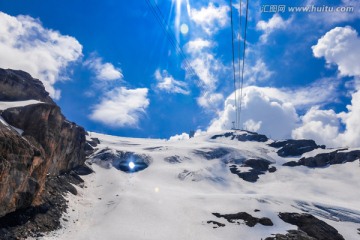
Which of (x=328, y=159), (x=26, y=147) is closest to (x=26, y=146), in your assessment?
(x=26, y=147)

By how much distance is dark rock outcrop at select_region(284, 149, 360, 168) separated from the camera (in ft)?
464

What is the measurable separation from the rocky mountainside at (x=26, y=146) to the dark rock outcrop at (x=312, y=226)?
41.4 m

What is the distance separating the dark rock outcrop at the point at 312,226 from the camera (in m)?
51.4

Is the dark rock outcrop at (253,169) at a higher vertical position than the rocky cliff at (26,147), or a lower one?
higher

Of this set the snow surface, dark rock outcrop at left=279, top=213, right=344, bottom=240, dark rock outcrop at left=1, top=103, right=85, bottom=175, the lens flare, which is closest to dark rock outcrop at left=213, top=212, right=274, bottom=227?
the snow surface

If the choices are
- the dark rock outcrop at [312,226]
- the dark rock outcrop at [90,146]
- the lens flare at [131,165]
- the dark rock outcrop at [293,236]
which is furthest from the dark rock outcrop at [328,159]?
the dark rock outcrop at [293,236]

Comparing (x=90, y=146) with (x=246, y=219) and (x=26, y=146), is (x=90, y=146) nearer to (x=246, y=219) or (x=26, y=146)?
(x=246, y=219)

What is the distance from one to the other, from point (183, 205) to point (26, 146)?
31.7 meters

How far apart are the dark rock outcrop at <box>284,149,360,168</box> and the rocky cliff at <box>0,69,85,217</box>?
110343mm

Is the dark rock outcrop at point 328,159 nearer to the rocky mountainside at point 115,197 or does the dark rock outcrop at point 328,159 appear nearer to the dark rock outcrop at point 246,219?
the rocky mountainside at point 115,197

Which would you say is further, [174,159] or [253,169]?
[253,169]

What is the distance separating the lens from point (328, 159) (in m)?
145

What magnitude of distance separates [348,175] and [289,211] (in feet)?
275

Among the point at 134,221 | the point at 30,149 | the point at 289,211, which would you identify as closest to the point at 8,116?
the point at 30,149
